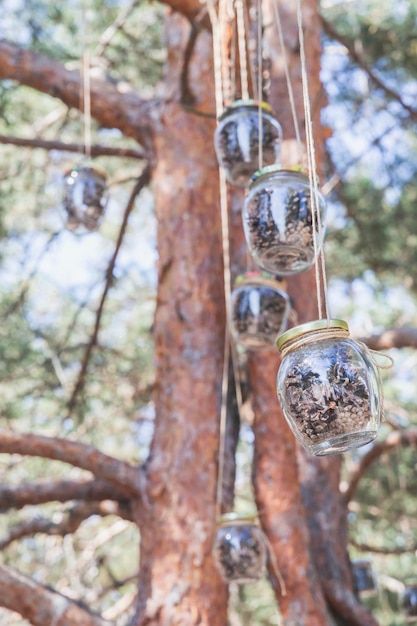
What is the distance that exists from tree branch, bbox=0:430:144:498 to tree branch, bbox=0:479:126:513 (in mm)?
90

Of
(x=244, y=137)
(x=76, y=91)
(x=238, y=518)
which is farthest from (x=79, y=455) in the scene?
(x=76, y=91)

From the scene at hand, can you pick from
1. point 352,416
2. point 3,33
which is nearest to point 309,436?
point 352,416

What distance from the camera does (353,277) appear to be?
5.87m

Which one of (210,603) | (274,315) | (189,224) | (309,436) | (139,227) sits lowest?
(210,603)

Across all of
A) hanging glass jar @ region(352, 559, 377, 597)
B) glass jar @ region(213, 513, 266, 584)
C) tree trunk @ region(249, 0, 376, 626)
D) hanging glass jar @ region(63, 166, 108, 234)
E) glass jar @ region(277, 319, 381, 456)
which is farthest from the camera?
hanging glass jar @ region(352, 559, 377, 597)

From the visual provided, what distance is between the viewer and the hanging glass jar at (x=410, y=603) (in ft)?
12.4

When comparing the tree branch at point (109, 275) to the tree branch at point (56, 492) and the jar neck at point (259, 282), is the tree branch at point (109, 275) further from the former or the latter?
the jar neck at point (259, 282)

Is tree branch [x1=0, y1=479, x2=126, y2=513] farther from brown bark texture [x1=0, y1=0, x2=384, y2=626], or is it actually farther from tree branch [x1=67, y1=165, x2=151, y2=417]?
tree branch [x1=67, y1=165, x2=151, y2=417]

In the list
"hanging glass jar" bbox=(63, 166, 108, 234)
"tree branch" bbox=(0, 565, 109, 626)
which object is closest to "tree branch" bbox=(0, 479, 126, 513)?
"tree branch" bbox=(0, 565, 109, 626)

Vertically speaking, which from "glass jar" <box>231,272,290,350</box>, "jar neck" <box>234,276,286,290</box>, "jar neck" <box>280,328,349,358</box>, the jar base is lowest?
the jar base

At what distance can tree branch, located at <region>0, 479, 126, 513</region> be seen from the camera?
3.15 metres

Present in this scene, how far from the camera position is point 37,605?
2.81 m

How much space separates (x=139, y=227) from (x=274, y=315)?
17.7 ft

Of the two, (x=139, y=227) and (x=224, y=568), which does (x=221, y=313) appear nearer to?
(x=224, y=568)
